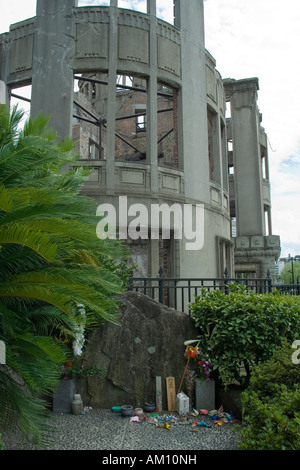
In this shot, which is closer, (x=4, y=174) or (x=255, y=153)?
(x=4, y=174)

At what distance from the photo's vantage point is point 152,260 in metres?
10.3

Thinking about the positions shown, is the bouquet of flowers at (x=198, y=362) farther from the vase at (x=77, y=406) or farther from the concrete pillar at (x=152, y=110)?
the concrete pillar at (x=152, y=110)

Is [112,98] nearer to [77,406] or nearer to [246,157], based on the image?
[77,406]

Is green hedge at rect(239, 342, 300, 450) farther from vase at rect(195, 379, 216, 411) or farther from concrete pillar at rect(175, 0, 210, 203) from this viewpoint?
concrete pillar at rect(175, 0, 210, 203)

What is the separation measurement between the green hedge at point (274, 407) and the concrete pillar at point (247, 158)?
54.5 feet

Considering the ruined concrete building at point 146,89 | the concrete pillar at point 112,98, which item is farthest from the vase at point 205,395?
the concrete pillar at point 112,98

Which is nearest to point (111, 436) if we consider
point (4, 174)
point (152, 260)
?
point (4, 174)

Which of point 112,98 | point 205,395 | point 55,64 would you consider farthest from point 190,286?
point 55,64

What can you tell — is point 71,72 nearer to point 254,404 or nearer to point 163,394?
point 163,394

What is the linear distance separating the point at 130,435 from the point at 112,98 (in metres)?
9.28

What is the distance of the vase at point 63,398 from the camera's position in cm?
479

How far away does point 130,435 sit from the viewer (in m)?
4.02

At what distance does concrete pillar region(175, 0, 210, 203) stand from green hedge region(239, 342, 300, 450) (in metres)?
7.88
